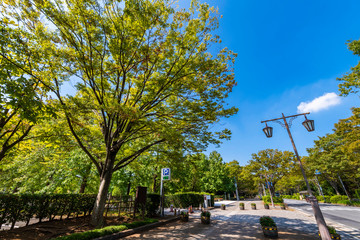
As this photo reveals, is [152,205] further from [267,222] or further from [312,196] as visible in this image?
[312,196]

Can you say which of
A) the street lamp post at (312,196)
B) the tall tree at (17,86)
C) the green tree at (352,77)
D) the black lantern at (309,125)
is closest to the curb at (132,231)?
the tall tree at (17,86)

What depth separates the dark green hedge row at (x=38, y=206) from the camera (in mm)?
6582

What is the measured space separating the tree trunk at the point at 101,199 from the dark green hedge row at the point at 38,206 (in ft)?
7.97

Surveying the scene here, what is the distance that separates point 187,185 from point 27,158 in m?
22.9

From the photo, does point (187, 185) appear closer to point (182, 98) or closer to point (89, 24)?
point (182, 98)

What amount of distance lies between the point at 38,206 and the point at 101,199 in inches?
123

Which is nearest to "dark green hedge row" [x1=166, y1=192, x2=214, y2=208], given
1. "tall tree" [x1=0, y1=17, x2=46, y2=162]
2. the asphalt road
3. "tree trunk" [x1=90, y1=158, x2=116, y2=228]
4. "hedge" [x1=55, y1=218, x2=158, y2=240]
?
the asphalt road

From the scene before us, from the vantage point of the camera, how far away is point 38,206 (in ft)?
25.0

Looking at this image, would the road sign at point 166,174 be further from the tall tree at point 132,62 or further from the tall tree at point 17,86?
the tall tree at point 17,86

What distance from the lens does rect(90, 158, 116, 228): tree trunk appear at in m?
7.75

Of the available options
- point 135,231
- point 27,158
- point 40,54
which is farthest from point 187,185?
point 40,54

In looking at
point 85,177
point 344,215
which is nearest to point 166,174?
point 85,177

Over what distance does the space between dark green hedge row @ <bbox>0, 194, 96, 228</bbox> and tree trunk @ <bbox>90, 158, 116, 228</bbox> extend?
243 centimetres

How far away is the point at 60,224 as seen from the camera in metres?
8.02
